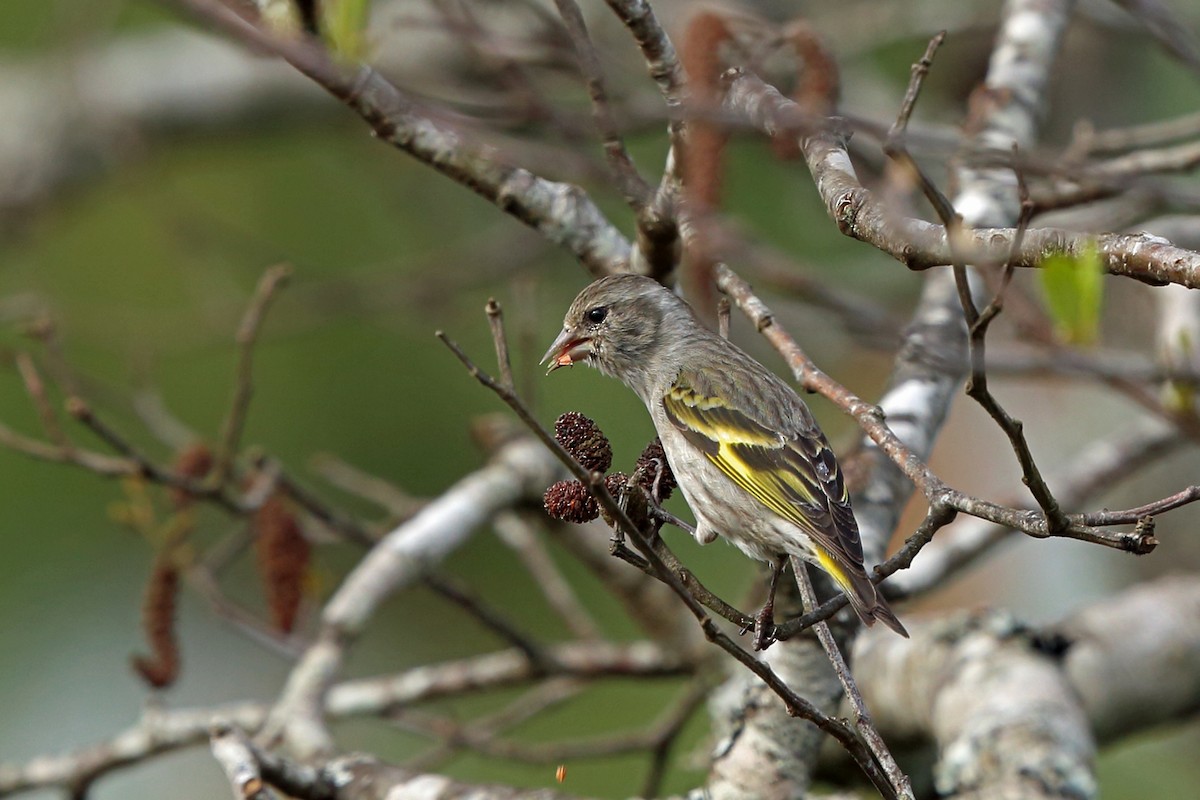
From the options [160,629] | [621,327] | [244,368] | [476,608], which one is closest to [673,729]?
[476,608]

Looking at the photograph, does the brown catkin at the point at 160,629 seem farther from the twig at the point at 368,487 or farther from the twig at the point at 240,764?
the twig at the point at 240,764

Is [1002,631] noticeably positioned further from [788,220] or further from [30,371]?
[788,220]

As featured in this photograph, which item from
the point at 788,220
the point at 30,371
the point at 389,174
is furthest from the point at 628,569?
the point at 788,220

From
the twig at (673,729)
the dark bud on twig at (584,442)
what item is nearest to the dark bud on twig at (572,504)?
the dark bud on twig at (584,442)

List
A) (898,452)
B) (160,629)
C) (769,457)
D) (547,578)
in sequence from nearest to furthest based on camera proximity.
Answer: (898,452)
(769,457)
(160,629)
(547,578)

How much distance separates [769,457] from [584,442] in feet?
3.54

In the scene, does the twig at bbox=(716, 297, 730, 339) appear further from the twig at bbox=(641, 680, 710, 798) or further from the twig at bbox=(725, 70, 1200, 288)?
the twig at bbox=(641, 680, 710, 798)

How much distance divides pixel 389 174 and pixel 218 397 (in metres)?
1.85

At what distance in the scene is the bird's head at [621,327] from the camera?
319 cm

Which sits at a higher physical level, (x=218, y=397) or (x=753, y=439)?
(x=218, y=397)

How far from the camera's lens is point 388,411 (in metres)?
8.90

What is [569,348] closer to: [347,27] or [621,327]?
[621,327]

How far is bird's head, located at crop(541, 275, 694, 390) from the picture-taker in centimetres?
319

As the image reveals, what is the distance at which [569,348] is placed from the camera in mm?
3582
